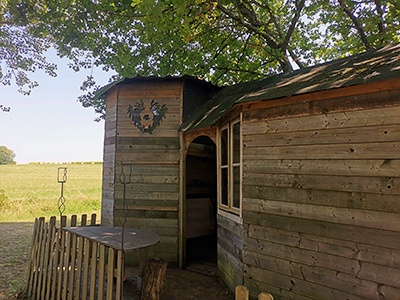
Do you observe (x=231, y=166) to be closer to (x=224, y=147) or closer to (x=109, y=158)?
(x=224, y=147)

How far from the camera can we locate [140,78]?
5906mm

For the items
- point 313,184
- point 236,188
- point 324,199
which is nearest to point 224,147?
point 236,188

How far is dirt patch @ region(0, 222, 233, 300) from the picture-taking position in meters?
4.39

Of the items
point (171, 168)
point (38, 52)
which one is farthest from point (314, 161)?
point (38, 52)

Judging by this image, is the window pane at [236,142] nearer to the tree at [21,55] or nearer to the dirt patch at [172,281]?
the dirt patch at [172,281]

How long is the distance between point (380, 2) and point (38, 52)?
576 inches

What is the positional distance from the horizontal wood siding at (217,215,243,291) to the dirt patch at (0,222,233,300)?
25 cm

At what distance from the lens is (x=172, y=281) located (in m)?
4.96

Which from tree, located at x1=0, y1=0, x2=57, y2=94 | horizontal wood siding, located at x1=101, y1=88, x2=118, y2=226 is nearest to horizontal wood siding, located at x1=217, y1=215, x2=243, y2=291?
horizontal wood siding, located at x1=101, y1=88, x2=118, y2=226

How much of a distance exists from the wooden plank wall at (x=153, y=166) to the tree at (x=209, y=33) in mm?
2183

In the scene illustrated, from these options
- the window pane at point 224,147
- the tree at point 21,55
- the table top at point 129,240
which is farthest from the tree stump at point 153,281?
the tree at point 21,55

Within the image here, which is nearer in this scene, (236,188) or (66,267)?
(66,267)

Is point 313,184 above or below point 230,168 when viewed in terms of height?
below

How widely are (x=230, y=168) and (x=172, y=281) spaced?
7.74 feet
